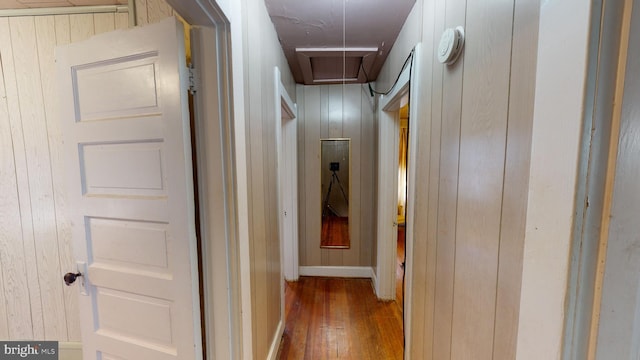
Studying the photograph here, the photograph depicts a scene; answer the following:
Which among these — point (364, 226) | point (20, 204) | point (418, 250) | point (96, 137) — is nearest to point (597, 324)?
point (418, 250)

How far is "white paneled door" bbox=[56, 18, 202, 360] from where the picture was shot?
90cm

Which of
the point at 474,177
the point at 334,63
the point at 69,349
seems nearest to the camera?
the point at 474,177

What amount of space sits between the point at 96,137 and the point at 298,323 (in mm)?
2017

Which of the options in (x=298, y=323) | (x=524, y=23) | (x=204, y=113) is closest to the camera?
(x=524, y=23)

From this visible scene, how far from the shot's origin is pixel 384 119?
2.27 meters

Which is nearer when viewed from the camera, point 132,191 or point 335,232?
point 132,191

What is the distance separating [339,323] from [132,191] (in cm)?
194

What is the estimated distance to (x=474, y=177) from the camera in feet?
2.61

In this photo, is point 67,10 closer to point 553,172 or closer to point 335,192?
point 553,172

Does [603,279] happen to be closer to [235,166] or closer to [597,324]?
[597,324]

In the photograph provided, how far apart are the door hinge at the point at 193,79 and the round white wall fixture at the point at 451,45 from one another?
1.02m

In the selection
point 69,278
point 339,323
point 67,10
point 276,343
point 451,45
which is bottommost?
point 339,323

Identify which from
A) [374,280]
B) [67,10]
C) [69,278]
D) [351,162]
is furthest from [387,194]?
[67,10]

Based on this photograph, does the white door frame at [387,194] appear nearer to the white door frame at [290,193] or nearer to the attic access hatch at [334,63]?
the attic access hatch at [334,63]
